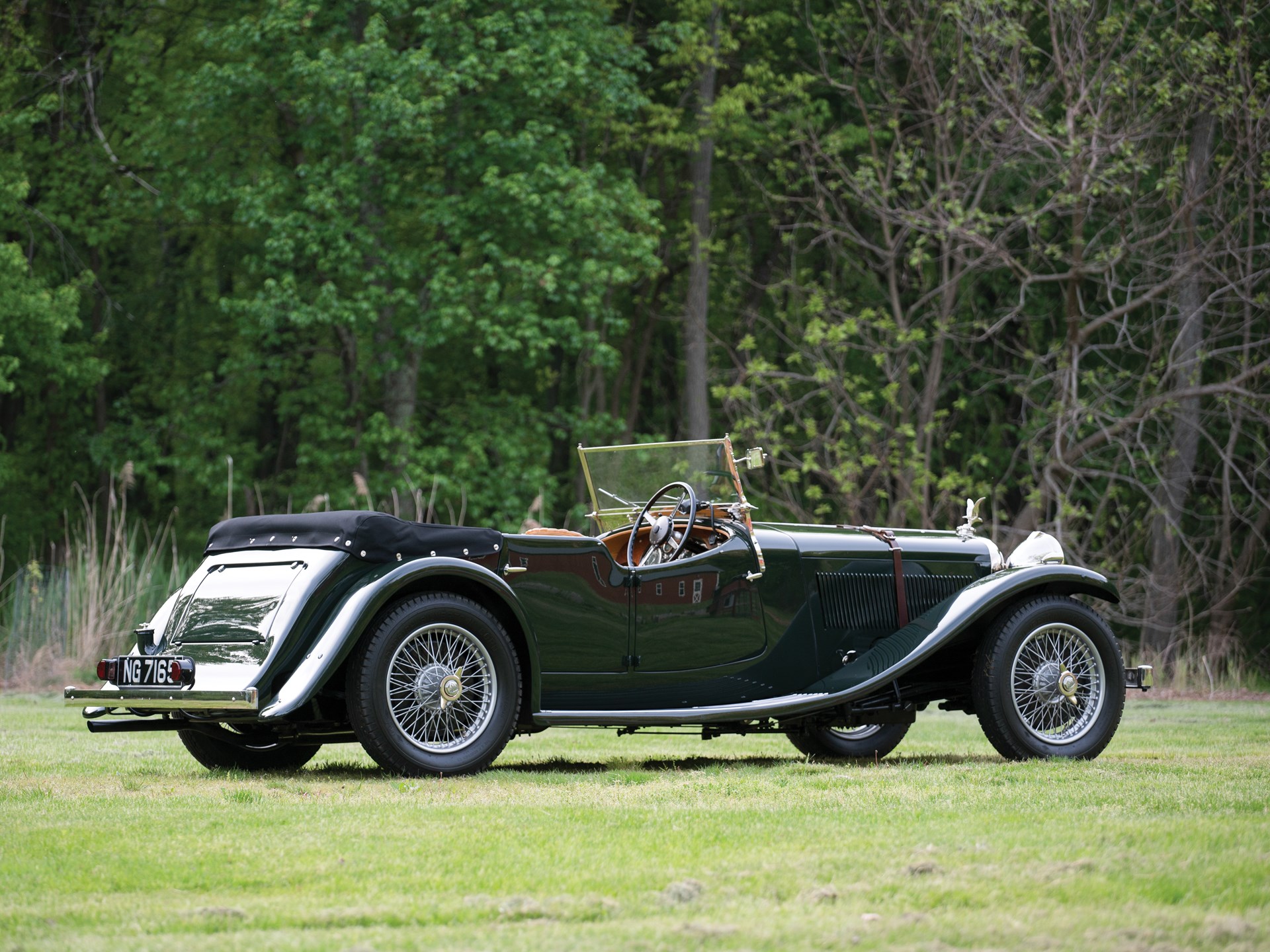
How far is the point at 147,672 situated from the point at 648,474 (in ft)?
9.37

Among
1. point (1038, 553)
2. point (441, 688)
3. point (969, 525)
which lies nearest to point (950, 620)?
point (1038, 553)

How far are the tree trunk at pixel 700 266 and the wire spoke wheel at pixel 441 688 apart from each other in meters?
16.1

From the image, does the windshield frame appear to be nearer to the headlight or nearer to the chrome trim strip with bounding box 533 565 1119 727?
the chrome trim strip with bounding box 533 565 1119 727

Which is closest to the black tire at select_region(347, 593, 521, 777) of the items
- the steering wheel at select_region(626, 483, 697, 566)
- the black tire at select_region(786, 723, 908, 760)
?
the steering wheel at select_region(626, 483, 697, 566)

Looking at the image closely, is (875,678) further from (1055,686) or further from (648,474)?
(648,474)

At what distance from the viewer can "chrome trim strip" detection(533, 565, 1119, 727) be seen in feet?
23.4

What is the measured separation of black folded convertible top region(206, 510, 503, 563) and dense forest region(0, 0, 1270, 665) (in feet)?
28.5

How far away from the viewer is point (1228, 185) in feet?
62.2

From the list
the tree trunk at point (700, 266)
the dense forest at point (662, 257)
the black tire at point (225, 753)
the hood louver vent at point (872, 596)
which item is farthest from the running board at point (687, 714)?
the tree trunk at point (700, 266)

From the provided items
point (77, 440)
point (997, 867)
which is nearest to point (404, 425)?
point (77, 440)

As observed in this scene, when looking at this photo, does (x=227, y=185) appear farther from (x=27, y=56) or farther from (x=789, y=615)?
(x=789, y=615)

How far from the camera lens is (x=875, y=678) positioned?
24.8ft

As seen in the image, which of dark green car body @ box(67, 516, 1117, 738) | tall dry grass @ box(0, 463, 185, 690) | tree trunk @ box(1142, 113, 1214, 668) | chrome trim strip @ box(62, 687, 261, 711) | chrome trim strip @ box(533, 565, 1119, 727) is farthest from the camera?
tree trunk @ box(1142, 113, 1214, 668)

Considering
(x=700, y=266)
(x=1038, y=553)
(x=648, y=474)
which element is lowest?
(x=1038, y=553)
